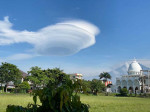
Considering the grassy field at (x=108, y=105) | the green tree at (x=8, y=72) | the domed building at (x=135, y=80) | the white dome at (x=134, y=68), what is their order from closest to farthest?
the grassy field at (x=108, y=105) → the green tree at (x=8, y=72) → the domed building at (x=135, y=80) → the white dome at (x=134, y=68)

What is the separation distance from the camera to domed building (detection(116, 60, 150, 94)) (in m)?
86.9

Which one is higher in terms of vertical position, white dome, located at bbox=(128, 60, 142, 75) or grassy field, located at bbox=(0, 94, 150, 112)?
white dome, located at bbox=(128, 60, 142, 75)

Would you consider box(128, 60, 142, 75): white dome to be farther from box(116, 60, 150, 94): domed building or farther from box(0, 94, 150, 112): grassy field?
box(0, 94, 150, 112): grassy field

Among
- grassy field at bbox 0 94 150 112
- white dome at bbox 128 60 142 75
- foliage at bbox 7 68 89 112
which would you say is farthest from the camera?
white dome at bbox 128 60 142 75

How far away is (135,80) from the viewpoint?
292 ft

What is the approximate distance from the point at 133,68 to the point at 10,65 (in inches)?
2385

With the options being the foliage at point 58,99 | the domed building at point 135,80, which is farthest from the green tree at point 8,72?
the foliage at point 58,99

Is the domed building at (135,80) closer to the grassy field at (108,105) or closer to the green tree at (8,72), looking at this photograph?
the green tree at (8,72)

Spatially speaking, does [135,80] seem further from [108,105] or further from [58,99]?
[58,99]

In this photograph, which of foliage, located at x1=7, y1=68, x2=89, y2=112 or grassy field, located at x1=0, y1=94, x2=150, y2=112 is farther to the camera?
grassy field, located at x1=0, y1=94, x2=150, y2=112

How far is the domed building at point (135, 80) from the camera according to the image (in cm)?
8694

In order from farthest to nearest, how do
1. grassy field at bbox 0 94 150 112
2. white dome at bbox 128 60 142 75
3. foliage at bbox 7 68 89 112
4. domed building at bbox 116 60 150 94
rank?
white dome at bbox 128 60 142 75
domed building at bbox 116 60 150 94
grassy field at bbox 0 94 150 112
foliage at bbox 7 68 89 112

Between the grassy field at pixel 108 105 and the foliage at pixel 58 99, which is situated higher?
the foliage at pixel 58 99

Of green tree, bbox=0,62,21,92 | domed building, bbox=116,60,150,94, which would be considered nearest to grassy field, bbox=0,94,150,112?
green tree, bbox=0,62,21,92
